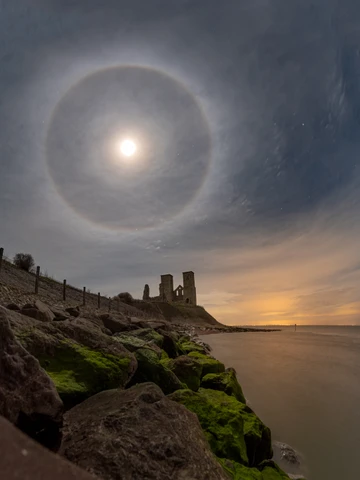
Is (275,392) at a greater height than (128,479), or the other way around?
(128,479)

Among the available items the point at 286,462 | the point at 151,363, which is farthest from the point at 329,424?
the point at 151,363

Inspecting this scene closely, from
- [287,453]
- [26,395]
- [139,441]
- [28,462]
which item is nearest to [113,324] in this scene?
[287,453]

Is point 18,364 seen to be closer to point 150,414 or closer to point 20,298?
point 150,414

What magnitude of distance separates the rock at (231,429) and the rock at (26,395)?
226 centimetres

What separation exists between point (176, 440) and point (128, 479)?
1.94ft

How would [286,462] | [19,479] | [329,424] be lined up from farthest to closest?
[329,424] < [286,462] < [19,479]

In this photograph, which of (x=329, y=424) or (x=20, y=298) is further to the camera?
(x=20, y=298)

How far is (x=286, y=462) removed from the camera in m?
4.59

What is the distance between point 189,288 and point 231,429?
71924mm

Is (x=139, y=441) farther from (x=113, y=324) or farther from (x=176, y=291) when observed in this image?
(x=176, y=291)

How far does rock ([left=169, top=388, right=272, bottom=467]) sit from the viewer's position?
3796 millimetres

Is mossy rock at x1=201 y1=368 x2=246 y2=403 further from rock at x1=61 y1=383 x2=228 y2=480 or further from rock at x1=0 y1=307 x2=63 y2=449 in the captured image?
rock at x1=0 y1=307 x2=63 y2=449

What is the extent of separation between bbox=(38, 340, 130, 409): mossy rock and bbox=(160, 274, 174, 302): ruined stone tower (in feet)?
234

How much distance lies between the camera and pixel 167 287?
7769 centimetres
